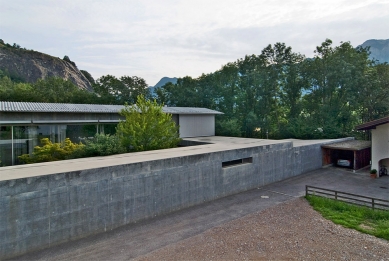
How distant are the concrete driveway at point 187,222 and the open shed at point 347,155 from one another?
2.60 meters

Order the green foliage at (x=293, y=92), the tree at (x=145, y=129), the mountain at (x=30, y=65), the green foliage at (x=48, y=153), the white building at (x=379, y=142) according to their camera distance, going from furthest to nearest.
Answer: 1. the mountain at (x=30, y=65)
2. the green foliage at (x=293, y=92)
3. the white building at (x=379, y=142)
4. the tree at (x=145, y=129)
5. the green foliage at (x=48, y=153)

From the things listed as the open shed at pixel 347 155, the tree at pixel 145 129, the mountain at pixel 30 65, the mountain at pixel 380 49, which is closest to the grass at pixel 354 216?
the open shed at pixel 347 155

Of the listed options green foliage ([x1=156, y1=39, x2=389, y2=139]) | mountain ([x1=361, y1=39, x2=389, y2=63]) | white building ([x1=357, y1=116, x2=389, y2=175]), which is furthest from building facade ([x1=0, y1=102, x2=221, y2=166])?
mountain ([x1=361, y1=39, x2=389, y2=63])

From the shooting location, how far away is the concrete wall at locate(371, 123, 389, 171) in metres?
17.2

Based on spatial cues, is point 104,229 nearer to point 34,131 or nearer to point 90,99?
point 34,131

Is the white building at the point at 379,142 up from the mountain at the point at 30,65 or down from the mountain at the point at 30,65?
down

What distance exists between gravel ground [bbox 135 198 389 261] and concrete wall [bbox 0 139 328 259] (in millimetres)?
2589

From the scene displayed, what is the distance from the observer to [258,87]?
2994 cm

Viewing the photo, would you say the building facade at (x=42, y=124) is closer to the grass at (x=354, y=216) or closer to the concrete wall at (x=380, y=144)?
the grass at (x=354, y=216)

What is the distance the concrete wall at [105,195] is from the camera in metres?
7.40

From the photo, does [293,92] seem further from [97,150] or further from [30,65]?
[30,65]

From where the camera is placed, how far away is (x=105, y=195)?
29.6 ft

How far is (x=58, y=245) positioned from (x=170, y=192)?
4543 mm

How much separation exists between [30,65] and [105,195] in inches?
2582
